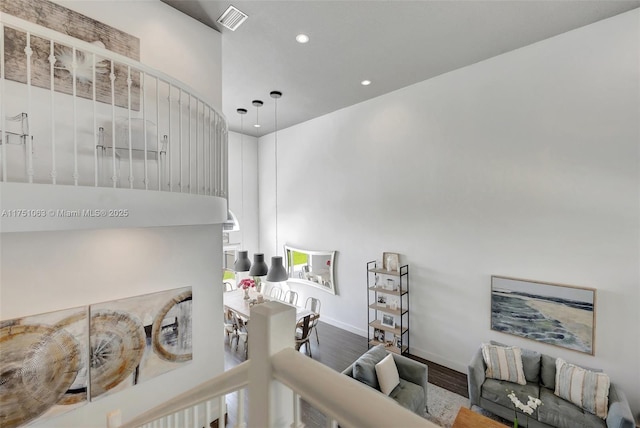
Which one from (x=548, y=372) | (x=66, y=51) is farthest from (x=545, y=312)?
→ (x=66, y=51)

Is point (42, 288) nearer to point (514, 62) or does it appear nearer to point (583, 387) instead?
point (583, 387)

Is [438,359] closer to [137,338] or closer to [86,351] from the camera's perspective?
[137,338]

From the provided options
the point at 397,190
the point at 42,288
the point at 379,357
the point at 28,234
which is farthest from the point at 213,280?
the point at 397,190

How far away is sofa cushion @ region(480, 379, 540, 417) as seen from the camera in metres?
3.26

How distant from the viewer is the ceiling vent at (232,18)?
3141mm

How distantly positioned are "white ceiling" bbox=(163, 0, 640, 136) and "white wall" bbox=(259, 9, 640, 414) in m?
0.32

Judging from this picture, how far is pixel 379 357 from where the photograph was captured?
3.73 m

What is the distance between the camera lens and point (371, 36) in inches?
142

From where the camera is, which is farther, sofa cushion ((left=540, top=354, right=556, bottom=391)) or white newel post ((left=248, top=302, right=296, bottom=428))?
sofa cushion ((left=540, top=354, right=556, bottom=391))

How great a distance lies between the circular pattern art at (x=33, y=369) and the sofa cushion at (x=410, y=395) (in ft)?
11.4

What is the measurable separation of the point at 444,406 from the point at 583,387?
1.59 meters

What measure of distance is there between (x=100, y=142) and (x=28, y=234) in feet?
3.22

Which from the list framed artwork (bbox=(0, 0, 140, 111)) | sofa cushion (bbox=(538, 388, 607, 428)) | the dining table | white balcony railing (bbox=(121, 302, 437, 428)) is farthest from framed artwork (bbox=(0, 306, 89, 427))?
sofa cushion (bbox=(538, 388, 607, 428))

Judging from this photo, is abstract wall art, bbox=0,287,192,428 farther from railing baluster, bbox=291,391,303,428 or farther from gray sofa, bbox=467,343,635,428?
gray sofa, bbox=467,343,635,428
